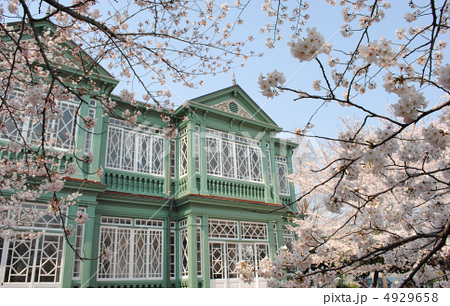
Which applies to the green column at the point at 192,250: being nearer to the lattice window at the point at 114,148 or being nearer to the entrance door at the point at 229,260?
the entrance door at the point at 229,260

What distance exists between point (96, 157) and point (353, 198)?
24.0 ft

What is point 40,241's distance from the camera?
753cm

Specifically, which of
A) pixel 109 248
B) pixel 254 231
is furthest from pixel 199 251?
pixel 109 248

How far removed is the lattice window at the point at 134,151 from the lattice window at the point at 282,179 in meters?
4.85

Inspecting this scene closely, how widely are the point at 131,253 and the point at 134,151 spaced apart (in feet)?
9.89

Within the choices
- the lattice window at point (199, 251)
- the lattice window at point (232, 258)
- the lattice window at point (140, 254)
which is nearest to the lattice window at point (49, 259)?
the lattice window at point (140, 254)

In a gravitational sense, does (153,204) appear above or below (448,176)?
above

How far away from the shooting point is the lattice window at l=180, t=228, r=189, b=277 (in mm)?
9491

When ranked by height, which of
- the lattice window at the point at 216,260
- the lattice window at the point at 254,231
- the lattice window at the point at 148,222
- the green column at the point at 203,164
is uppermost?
the green column at the point at 203,164

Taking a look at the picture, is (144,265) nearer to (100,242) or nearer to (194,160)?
(100,242)

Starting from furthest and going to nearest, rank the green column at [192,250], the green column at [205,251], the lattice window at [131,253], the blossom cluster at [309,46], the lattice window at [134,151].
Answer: the lattice window at [134,151] → the green column at [205,251] → the green column at [192,250] → the lattice window at [131,253] → the blossom cluster at [309,46]

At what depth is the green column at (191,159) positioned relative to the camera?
32.9 ft

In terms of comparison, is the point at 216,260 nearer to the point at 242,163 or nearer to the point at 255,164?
the point at 242,163

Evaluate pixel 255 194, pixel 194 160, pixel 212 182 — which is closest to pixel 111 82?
pixel 194 160
